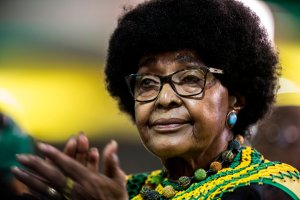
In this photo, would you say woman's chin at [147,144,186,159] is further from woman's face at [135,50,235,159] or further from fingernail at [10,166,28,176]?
fingernail at [10,166,28,176]

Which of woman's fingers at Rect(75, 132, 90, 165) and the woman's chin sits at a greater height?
the woman's chin

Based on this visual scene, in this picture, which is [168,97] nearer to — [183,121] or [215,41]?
[183,121]

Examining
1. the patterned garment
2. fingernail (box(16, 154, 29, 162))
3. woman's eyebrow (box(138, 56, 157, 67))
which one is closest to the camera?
fingernail (box(16, 154, 29, 162))

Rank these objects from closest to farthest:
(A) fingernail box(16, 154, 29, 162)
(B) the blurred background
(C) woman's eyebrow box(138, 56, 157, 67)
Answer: (A) fingernail box(16, 154, 29, 162) → (C) woman's eyebrow box(138, 56, 157, 67) → (B) the blurred background

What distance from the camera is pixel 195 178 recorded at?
267cm

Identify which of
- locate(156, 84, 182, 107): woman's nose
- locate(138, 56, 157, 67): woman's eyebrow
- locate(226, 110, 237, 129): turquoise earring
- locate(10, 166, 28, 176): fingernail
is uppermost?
locate(138, 56, 157, 67): woman's eyebrow

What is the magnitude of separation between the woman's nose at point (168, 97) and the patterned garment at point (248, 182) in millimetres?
338

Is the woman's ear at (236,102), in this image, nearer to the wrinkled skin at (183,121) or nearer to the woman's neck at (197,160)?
the wrinkled skin at (183,121)

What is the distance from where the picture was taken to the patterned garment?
2350 millimetres

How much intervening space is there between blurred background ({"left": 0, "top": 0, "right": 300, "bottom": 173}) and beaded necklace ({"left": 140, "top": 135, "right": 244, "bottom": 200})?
11.9 feet

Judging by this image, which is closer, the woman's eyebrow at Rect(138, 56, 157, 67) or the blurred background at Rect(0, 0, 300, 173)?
the woman's eyebrow at Rect(138, 56, 157, 67)

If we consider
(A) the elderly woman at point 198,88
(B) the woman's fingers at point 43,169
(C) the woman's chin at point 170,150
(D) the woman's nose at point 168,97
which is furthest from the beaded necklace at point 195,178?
(B) the woman's fingers at point 43,169

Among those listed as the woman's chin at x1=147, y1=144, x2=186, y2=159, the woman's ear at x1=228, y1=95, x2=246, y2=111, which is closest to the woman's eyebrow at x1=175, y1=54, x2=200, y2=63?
the woman's ear at x1=228, y1=95, x2=246, y2=111

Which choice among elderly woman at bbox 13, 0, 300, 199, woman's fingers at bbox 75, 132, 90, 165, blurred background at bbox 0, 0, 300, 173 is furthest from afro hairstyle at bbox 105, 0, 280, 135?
blurred background at bbox 0, 0, 300, 173
